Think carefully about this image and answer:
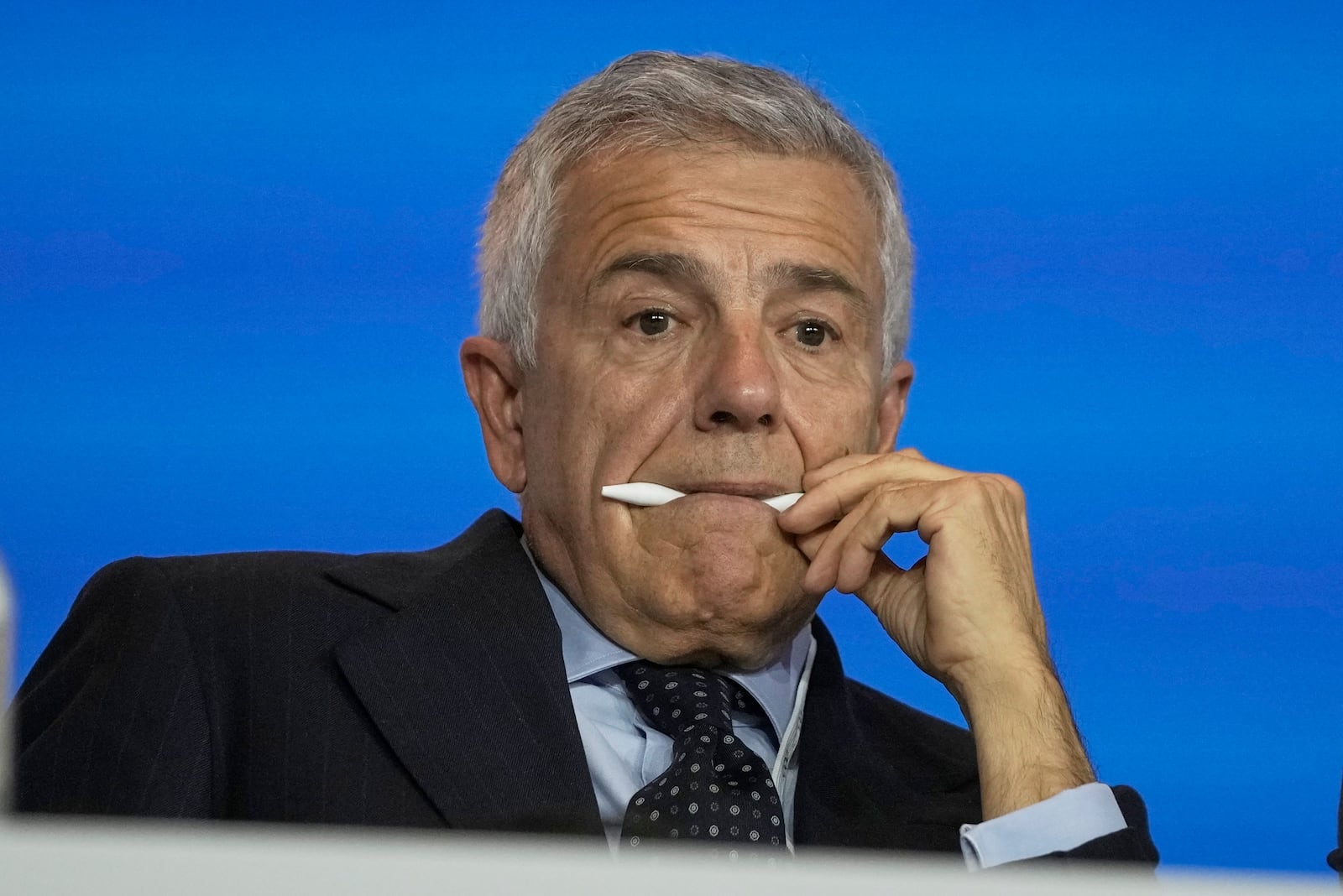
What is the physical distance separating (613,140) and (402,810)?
0.99m

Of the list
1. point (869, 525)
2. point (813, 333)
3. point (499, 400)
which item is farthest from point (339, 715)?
point (813, 333)

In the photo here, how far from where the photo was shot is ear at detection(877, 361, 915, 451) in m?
2.29

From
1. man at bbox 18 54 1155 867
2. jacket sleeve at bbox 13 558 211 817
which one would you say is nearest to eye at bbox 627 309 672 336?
man at bbox 18 54 1155 867

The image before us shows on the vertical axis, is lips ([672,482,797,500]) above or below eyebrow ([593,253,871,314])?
below

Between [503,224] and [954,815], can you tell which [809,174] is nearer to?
[503,224]

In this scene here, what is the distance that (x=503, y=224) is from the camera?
226 centimetres

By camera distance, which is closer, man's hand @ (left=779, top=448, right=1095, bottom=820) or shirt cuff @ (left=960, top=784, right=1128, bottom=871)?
shirt cuff @ (left=960, top=784, right=1128, bottom=871)

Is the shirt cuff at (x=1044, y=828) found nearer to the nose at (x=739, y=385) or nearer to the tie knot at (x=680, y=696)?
the tie knot at (x=680, y=696)

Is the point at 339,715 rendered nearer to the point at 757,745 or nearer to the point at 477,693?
the point at 477,693

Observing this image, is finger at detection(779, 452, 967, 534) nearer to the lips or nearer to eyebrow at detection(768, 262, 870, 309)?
the lips

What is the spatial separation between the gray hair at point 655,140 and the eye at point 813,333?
0.51 ft

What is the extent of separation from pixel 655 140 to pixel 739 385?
42 cm

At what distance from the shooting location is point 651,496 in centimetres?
197

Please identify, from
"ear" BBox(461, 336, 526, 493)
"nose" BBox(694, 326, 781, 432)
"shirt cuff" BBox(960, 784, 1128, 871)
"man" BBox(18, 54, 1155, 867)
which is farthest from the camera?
"ear" BBox(461, 336, 526, 493)
